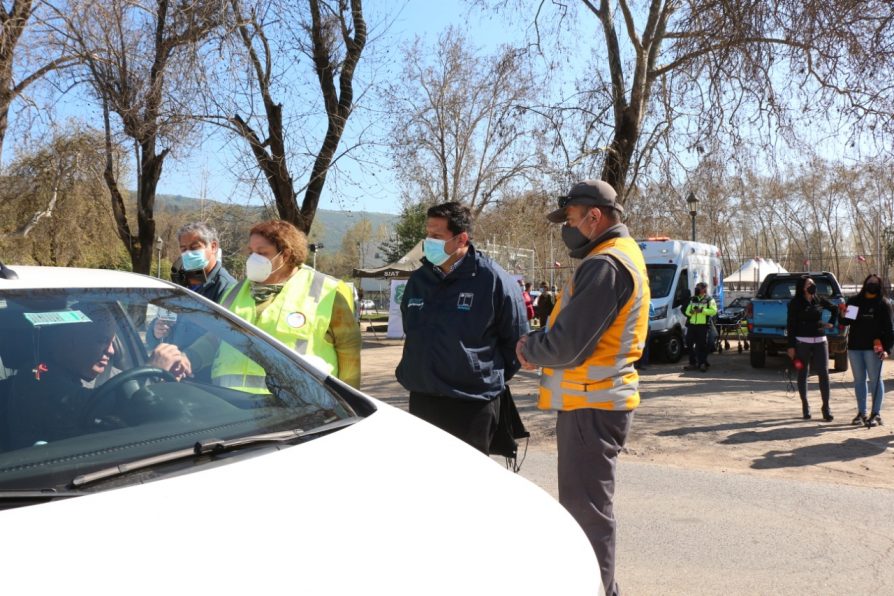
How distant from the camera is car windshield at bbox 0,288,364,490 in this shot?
6.75 feet

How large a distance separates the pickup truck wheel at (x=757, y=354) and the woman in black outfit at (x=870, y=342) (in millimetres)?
6055

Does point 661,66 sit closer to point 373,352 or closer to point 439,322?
point 439,322

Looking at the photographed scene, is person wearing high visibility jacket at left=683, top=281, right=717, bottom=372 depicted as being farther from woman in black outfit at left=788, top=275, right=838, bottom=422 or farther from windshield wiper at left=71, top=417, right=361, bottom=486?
windshield wiper at left=71, top=417, right=361, bottom=486

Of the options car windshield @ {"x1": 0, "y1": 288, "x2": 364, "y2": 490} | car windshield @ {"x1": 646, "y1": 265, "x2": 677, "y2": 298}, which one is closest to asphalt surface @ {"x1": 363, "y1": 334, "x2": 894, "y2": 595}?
car windshield @ {"x1": 0, "y1": 288, "x2": 364, "y2": 490}

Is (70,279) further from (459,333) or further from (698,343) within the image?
(698,343)

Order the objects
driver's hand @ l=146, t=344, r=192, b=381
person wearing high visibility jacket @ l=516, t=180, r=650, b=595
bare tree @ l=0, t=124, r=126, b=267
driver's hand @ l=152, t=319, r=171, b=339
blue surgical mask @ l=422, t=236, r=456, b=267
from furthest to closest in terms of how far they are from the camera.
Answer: bare tree @ l=0, t=124, r=126, b=267
blue surgical mask @ l=422, t=236, r=456, b=267
person wearing high visibility jacket @ l=516, t=180, r=650, b=595
driver's hand @ l=152, t=319, r=171, b=339
driver's hand @ l=146, t=344, r=192, b=381

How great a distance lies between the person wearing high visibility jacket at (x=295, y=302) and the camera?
3.63 m

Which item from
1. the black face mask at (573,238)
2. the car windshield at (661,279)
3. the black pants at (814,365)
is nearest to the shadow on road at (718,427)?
the black pants at (814,365)

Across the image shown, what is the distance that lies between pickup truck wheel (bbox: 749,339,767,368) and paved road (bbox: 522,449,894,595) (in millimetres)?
8679

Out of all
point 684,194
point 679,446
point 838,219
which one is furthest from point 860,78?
point 838,219

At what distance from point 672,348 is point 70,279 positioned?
14.7 meters

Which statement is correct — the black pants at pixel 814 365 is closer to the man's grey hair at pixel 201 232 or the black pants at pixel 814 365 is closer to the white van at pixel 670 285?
the white van at pixel 670 285

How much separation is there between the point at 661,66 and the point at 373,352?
36.4 feet

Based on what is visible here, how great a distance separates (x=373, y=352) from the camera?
64.5 feet
